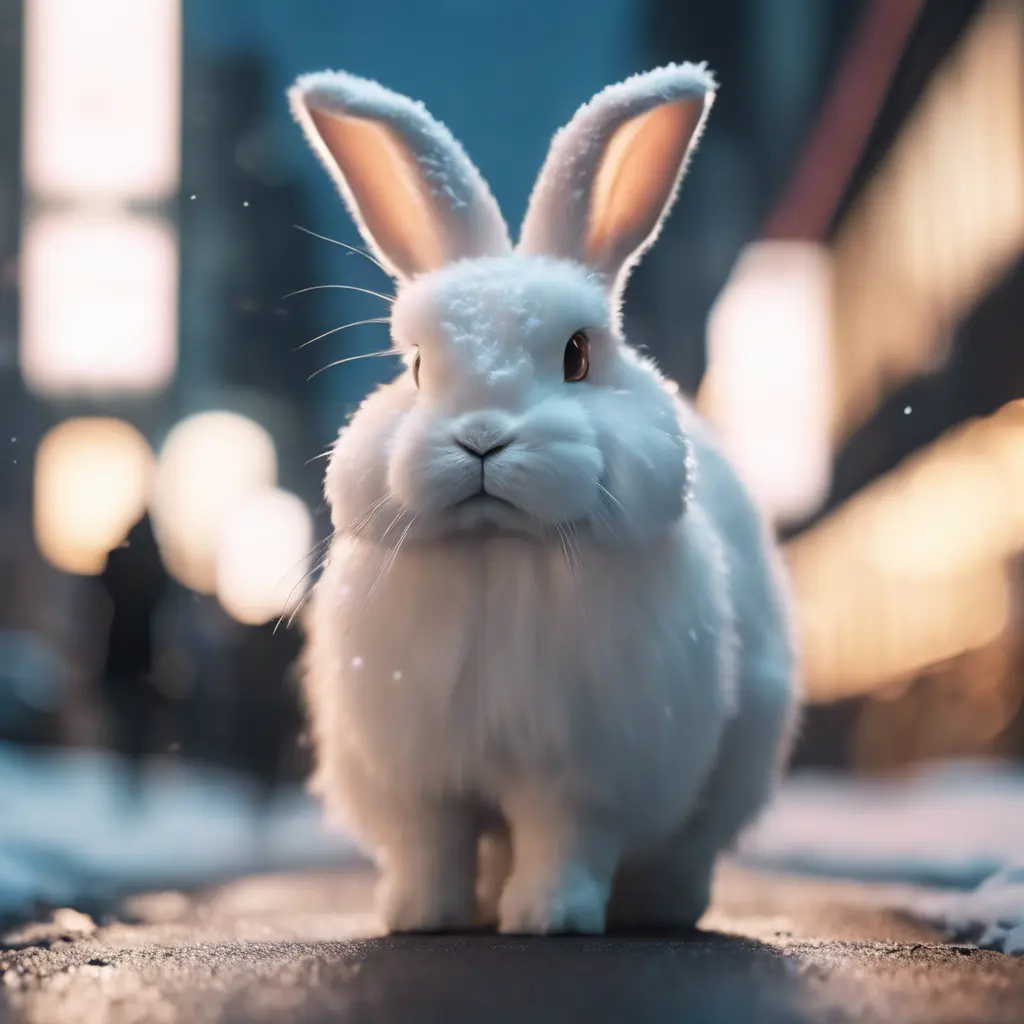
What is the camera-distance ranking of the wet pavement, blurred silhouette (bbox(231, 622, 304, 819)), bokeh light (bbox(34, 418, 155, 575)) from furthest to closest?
blurred silhouette (bbox(231, 622, 304, 819))
bokeh light (bbox(34, 418, 155, 575))
the wet pavement

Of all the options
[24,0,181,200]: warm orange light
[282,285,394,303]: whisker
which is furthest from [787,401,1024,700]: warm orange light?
[24,0,181,200]: warm orange light

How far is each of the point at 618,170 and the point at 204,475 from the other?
2764 mm

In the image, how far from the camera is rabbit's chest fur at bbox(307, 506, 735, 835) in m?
2.34

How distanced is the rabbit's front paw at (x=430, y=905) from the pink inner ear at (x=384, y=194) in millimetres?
1009

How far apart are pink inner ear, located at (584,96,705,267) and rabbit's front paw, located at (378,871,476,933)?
1042 millimetres

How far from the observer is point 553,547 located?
2324 millimetres

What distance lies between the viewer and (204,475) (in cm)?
504

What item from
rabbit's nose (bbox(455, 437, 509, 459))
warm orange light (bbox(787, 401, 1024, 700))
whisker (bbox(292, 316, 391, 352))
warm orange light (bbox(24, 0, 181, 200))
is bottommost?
warm orange light (bbox(787, 401, 1024, 700))

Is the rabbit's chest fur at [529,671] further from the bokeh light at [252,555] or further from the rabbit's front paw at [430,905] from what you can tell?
the bokeh light at [252,555]

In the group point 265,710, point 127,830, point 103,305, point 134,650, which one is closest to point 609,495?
point 134,650

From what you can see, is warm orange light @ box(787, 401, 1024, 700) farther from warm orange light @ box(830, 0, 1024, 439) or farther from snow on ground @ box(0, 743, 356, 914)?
snow on ground @ box(0, 743, 356, 914)

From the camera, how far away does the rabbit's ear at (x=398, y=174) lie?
2480mm

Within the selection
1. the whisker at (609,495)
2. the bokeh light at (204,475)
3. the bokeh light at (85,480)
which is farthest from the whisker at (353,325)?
the bokeh light at (204,475)

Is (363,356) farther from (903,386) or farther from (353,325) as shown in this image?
(903,386)
